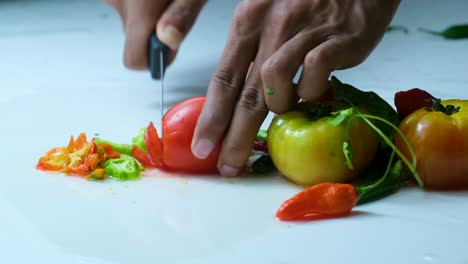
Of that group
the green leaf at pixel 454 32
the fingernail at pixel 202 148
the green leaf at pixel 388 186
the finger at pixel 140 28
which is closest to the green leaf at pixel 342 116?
the green leaf at pixel 388 186

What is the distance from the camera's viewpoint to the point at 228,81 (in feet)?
4.47

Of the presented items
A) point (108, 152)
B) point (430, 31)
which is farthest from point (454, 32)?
point (108, 152)

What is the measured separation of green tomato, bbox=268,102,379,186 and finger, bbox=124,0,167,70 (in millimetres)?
610

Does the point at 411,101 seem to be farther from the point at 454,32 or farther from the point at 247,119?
the point at 454,32

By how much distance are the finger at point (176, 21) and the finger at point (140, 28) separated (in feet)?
0.11

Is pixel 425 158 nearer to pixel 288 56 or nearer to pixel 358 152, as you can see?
pixel 358 152

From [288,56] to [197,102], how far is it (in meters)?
0.20

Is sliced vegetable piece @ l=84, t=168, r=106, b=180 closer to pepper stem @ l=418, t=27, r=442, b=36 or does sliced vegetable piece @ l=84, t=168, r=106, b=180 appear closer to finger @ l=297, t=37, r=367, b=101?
finger @ l=297, t=37, r=367, b=101

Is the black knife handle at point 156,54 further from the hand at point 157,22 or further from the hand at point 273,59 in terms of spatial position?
the hand at point 273,59

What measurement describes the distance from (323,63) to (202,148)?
0.24m

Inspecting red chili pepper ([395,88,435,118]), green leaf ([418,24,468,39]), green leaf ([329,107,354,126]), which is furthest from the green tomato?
green leaf ([418,24,468,39])

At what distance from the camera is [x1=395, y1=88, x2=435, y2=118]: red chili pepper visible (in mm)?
1362

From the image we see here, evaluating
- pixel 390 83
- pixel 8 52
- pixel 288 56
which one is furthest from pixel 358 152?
pixel 8 52

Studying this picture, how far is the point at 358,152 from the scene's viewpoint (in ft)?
4.11
